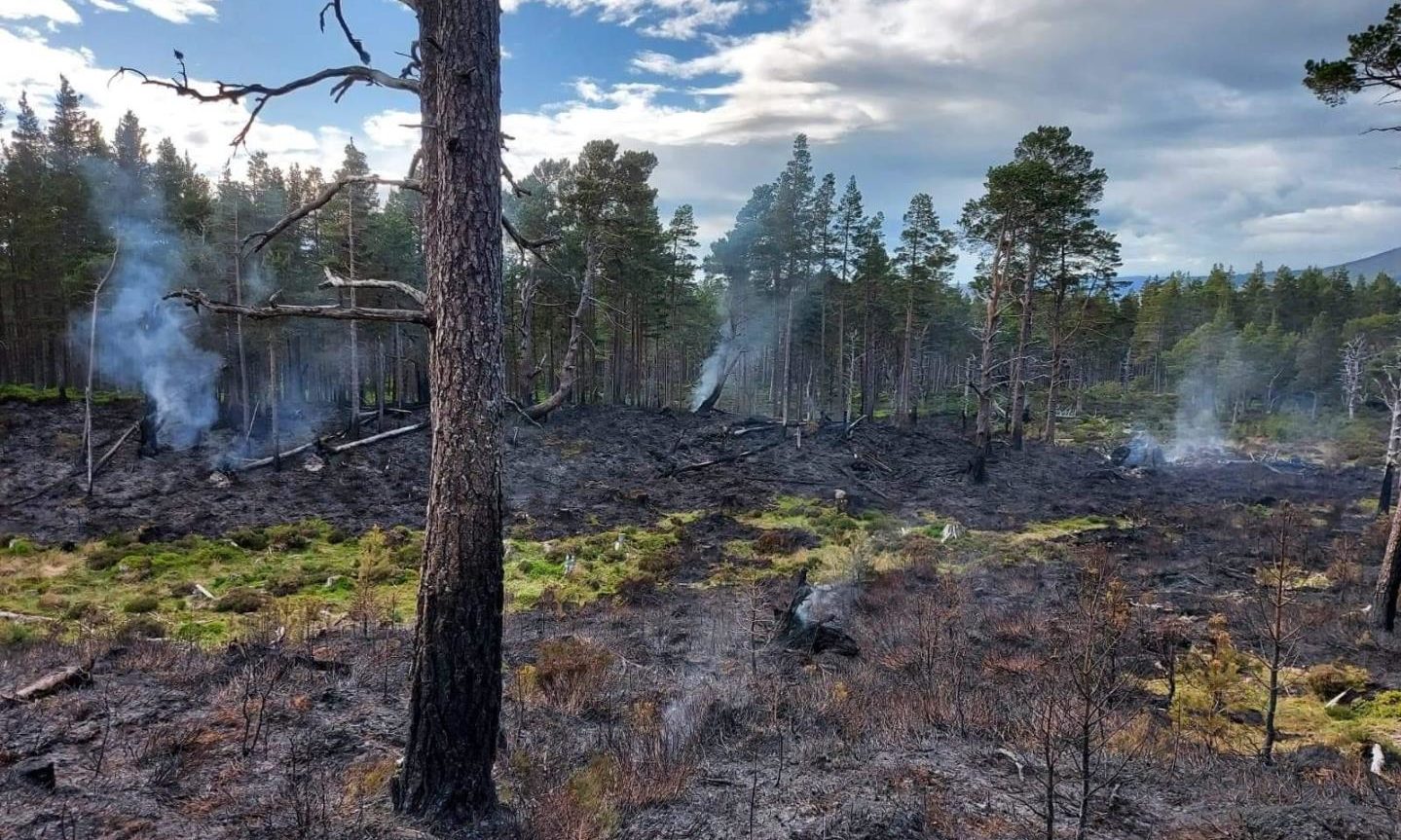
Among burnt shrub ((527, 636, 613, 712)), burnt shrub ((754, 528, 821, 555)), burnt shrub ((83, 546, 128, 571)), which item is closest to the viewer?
burnt shrub ((527, 636, 613, 712))

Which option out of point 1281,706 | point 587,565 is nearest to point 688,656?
point 587,565

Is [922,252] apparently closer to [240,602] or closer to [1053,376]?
[1053,376]

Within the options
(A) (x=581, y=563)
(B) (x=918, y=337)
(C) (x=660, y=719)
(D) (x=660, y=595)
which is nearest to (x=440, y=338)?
(C) (x=660, y=719)

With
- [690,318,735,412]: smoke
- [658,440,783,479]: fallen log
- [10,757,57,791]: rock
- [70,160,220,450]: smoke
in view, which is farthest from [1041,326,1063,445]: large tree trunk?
[70,160,220,450]: smoke

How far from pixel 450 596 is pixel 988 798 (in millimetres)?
5034

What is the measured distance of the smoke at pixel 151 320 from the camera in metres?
27.6

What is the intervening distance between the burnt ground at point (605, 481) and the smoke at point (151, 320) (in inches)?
93.9

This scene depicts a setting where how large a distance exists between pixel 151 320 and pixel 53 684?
92.2ft

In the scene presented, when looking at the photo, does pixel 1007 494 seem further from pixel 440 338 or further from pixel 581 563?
pixel 440 338

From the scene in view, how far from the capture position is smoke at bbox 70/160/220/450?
1086 inches

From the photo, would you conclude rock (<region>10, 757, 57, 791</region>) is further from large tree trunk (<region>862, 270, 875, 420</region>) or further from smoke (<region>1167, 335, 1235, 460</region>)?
smoke (<region>1167, 335, 1235, 460</region>)

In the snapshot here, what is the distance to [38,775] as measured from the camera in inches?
191

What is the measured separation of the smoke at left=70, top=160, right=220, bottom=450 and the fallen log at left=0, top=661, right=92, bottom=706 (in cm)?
2394

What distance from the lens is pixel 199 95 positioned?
397 cm
